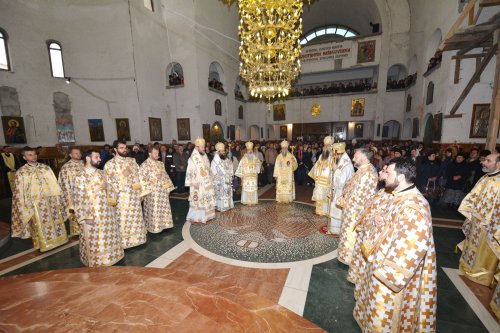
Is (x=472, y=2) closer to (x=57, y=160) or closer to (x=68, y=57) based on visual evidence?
(x=57, y=160)

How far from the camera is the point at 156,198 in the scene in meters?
5.52

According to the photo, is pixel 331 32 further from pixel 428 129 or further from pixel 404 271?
pixel 404 271

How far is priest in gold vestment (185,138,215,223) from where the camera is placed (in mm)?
6066

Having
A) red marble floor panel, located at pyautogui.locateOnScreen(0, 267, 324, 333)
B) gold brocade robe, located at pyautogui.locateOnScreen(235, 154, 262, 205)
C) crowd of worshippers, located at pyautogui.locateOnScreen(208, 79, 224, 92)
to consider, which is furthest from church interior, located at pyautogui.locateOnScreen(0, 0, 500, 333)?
crowd of worshippers, located at pyautogui.locateOnScreen(208, 79, 224, 92)

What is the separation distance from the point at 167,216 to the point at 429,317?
5175 mm

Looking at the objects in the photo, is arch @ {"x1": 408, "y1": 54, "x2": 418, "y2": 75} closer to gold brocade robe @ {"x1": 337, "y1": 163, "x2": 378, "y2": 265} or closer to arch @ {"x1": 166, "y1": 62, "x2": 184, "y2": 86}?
arch @ {"x1": 166, "y1": 62, "x2": 184, "y2": 86}

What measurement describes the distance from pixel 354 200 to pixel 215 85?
1636 cm

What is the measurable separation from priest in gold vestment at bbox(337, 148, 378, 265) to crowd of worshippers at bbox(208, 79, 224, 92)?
15.1 metres

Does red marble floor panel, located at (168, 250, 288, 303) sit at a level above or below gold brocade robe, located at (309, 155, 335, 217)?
below

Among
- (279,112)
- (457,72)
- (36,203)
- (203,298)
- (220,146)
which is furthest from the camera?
(279,112)

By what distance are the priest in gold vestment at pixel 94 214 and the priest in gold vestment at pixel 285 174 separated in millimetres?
5124

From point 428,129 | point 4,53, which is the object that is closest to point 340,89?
point 428,129

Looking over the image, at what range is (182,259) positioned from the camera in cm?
438

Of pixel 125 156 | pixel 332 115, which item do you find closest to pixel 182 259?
pixel 125 156
